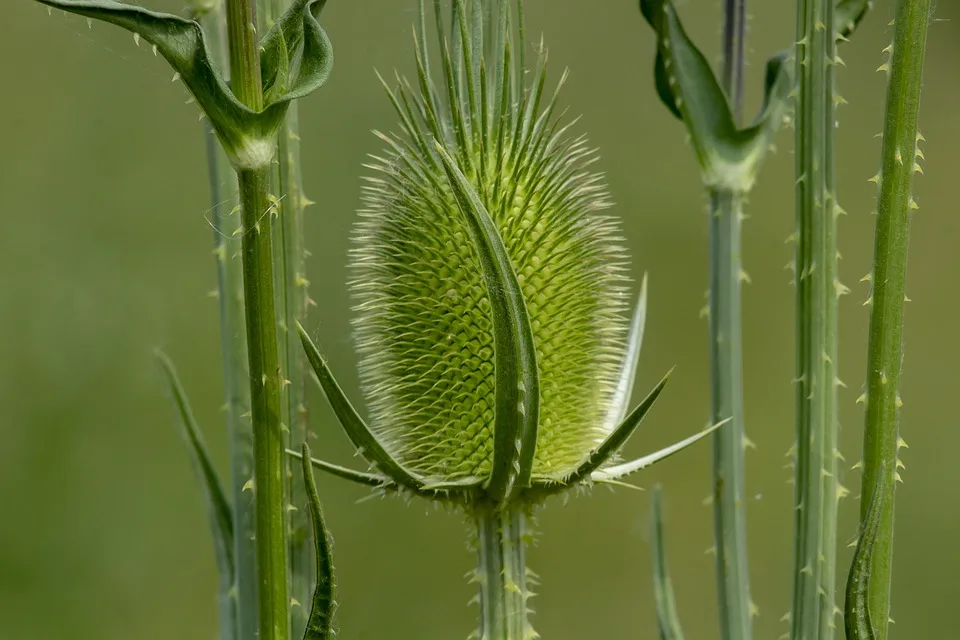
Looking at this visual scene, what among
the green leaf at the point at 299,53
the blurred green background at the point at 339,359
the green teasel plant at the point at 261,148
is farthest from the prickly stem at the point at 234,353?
the blurred green background at the point at 339,359

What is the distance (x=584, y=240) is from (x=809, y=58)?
24cm

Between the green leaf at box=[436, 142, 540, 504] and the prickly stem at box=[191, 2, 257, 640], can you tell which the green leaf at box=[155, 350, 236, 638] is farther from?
the green leaf at box=[436, 142, 540, 504]

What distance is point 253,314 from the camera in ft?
2.07

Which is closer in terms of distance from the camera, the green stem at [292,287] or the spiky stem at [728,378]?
the green stem at [292,287]

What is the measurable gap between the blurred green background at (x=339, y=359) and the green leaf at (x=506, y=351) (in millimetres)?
1532

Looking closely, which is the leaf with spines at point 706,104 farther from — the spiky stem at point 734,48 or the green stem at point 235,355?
the green stem at point 235,355

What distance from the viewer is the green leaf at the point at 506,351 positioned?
2.25 feet

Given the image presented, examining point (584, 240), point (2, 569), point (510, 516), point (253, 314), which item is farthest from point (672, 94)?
point (2, 569)

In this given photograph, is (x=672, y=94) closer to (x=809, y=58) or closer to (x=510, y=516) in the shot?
(x=809, y=58)

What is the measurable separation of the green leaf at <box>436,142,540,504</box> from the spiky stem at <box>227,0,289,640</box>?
126 millimetres

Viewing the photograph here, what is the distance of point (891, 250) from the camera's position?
74cm

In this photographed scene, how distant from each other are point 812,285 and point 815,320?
3 centimetres

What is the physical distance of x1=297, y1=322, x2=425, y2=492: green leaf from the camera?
729 millimetres

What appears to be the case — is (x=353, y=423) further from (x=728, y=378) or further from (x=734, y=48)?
(x=734, y=48)
